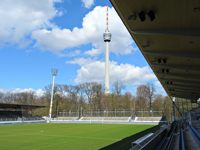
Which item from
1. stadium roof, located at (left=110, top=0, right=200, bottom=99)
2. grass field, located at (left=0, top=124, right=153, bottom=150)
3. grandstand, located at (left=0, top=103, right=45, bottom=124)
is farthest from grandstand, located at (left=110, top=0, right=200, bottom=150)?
grandstand, located at (left=0, top=103, right=45, bottom=124)

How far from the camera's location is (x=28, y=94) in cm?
9962

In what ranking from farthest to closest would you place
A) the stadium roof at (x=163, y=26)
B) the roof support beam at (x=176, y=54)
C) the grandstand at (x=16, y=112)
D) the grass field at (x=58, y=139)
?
the grandstand at (x=16, y=112), the grass field at (x=58, y=139), the roof support beam at (x=176, y=54), the stadium roof at (x=163, y=26)

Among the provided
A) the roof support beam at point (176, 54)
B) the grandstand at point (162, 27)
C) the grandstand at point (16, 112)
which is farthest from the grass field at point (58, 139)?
the grandstand at point (16, 112)

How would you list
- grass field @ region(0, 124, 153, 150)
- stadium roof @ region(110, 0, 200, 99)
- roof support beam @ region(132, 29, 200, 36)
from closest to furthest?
1. stadium roof @ region(110, 0, 200, 99)
2. roof support beam @ region(132, 29, 200, 36)
3. grass field @ region(0, 124, 153, 150)

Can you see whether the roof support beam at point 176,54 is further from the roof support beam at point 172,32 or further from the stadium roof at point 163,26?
the roof support beam at point 172,32

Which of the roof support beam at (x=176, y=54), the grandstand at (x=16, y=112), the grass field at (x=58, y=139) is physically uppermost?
the roof support beam at (x=176, y=54)

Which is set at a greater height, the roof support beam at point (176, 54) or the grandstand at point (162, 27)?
the grandstand at point (162, 27)

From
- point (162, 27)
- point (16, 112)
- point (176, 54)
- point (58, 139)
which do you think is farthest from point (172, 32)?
point (16, 112)

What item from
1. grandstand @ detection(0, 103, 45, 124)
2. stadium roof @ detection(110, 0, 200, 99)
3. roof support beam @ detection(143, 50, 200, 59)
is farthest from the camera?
grandstand @ detection(0, 103, 45, 124)

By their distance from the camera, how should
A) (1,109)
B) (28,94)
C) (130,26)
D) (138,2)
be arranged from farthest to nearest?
(28,94)
(1,109)
(130,26)
(138,2)

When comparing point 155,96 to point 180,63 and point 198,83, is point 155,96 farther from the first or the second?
point 180,63

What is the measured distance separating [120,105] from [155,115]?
17013 mm

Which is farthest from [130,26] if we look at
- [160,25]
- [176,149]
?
[176,149]

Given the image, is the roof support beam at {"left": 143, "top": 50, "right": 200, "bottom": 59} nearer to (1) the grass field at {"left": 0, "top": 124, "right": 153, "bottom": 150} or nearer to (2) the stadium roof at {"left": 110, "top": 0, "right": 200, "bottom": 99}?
(2) the stadium roof at {"left": 110, "top": 0, "right": 200, "bottom": 99}
